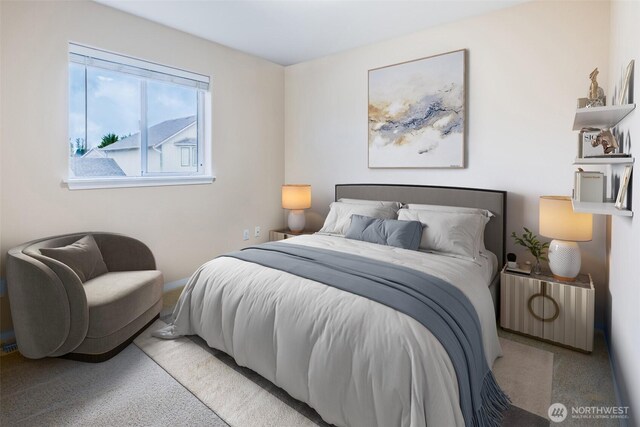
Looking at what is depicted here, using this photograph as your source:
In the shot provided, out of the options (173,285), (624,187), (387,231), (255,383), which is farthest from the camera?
(173,285)

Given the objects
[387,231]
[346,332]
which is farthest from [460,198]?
[346,332]

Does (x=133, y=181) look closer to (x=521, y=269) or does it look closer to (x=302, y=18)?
(x=302, y=18)

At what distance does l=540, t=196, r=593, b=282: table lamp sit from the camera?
95.3 inches

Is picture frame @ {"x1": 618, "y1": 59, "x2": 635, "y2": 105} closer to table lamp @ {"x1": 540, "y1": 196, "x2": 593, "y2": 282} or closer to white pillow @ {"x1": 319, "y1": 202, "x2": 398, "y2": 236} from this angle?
table lamp @ {"x1": 540, "y1": 196, "x2": 593, "y2": 282}

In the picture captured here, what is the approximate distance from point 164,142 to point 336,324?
9.45ft

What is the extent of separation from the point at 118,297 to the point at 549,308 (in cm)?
305

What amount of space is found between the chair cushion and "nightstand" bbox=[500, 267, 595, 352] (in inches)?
108

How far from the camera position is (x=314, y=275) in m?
2.09

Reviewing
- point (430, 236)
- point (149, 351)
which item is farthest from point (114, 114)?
point (430, 236)

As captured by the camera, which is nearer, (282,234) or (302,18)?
(302,18)

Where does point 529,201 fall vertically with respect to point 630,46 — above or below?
below

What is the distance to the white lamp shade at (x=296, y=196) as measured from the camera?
4.16 m

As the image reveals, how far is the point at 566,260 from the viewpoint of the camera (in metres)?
2.48

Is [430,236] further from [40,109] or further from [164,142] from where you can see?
[40,109]
